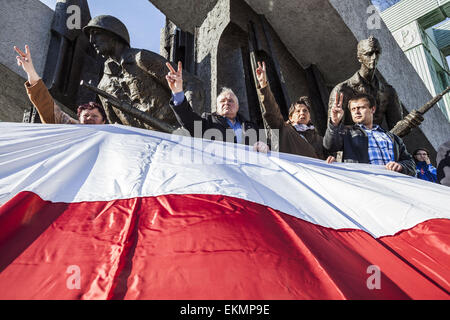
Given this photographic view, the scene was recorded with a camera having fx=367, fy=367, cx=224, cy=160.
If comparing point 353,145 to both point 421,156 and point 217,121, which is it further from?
point 421,156

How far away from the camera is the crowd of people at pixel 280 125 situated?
2.65 m

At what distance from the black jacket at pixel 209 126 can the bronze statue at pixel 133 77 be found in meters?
1.32

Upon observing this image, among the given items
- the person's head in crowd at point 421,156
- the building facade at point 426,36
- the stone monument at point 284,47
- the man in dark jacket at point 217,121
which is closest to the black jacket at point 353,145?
the man in dark jacket at point 217,121

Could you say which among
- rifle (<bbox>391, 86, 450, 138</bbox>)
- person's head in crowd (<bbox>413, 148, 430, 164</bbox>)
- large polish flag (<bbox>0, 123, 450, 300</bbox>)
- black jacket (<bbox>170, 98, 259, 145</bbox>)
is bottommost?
large polish flag (<bbox>0, 123, 450, 300</bbox>)

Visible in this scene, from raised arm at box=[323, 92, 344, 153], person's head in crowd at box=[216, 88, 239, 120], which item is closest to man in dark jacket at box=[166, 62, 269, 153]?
person's head in crowd at box=[216, 88, 239, 120]

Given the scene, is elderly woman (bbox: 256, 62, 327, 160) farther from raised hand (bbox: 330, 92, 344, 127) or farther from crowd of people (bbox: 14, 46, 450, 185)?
raised hand (bbox: 330, 92, 344, 127)

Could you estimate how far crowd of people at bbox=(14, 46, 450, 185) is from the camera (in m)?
2.65

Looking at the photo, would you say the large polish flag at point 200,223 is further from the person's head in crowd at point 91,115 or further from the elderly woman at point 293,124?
the person's head in crowd at point 91,115

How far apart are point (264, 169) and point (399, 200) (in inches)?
30.8

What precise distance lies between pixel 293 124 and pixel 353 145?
540 mm

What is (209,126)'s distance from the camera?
2.83 m

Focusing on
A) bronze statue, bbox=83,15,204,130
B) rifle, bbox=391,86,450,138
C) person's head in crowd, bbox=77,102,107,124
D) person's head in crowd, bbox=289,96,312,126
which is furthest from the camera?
bronze statue, bbox=83,15,204,130

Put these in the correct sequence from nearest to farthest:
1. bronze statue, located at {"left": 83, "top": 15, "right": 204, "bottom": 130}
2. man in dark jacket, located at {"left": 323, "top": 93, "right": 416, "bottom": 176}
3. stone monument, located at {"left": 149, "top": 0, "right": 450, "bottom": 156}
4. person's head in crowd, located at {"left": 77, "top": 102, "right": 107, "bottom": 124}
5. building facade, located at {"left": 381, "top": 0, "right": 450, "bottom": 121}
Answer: man in dark jacket, located at {"left": 323, "top": 93, "right": 416, "bottom": 176}, person's head in crowd, located at {"left": 77, "top": 102, "right": 107, "bottom": 124}, bronze statue, located at {"left": 83, "top": 15, "right": 204, "bottom": 130}, stone monument, located at {"left": 149, "top": 0, "right": 450, "bottom": 156}, building facade, located at {"left": 381, "top": 0, "right": 450, "bottom": 121}

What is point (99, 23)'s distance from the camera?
4340 millimetres
